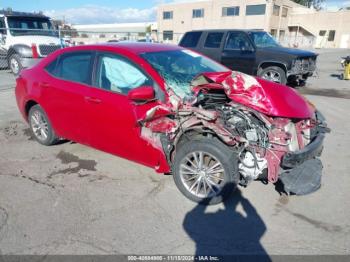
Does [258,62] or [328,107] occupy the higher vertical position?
[258,62]

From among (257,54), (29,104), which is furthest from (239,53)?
(29,104)

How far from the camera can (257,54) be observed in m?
9.97

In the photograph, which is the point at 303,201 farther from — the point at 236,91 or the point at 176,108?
the point at 176,108

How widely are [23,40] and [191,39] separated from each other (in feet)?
22.2

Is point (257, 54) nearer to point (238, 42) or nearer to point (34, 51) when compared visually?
point (238, 42)

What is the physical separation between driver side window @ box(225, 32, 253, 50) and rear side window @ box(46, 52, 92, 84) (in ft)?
23.5

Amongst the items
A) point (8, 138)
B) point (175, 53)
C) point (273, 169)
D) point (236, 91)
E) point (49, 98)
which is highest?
point (175, 53)

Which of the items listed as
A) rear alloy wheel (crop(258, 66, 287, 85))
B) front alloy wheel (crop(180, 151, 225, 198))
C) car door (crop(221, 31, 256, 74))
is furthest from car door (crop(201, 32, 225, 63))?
front alloy wheel (crop(180, 151, 225, 198))

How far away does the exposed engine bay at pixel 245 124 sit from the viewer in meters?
3.14

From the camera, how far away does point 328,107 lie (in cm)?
788

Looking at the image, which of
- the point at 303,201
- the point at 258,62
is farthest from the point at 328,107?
the point at 303,201

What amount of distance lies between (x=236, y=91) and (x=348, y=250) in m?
1.83

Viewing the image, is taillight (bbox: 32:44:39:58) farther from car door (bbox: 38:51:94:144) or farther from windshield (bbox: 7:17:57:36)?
car door (bbox: 38:51:94:144)

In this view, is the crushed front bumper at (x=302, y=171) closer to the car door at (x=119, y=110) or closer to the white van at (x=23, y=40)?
the car door at (x=119, y=110)
